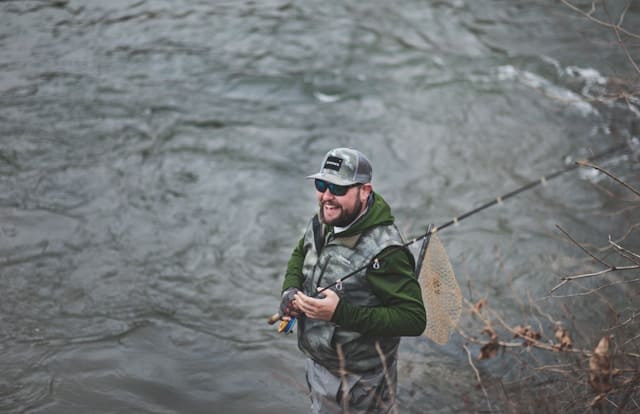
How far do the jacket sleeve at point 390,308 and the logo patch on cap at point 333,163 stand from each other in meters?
0.50

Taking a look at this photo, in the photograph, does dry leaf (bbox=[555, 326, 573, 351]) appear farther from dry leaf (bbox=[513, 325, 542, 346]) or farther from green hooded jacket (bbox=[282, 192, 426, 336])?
green hooded jacket (bbox=[282, 192, 426, 336])

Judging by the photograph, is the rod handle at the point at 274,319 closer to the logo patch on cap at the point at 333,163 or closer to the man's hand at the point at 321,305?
the man's hand at the point at 321,305

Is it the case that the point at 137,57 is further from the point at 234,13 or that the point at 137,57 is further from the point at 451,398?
the point at 451,398

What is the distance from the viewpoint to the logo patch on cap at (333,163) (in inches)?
144

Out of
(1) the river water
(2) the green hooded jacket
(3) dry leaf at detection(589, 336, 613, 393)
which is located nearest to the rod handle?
(2) the green hooded jacket

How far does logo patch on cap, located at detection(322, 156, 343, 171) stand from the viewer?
366 centimetres

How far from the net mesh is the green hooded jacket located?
0.30 m

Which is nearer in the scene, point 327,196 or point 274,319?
point 327,196

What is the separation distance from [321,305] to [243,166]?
572 cm

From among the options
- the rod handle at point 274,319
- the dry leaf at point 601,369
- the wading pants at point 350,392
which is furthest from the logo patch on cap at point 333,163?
the dry leaf at point 601,369

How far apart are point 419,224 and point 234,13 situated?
5.80m

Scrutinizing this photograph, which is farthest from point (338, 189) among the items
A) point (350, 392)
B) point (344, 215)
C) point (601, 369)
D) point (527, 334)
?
point (527, 334)

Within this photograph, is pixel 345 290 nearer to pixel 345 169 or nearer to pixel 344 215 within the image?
pixel 344 215

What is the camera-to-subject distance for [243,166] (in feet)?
29.8
